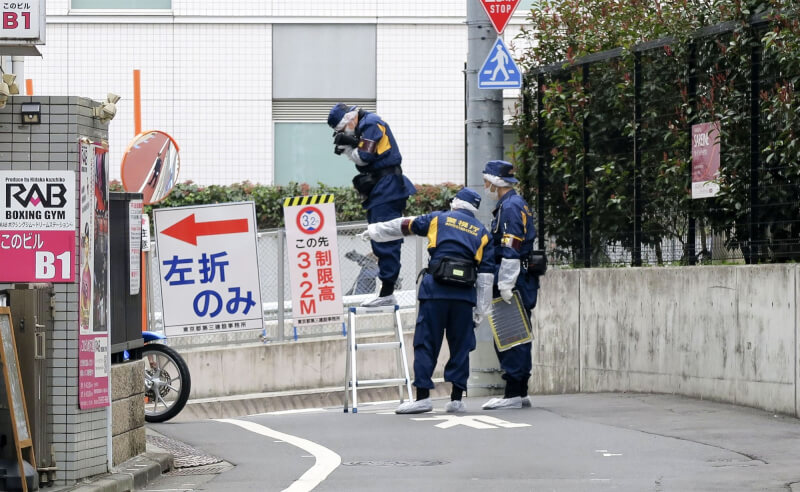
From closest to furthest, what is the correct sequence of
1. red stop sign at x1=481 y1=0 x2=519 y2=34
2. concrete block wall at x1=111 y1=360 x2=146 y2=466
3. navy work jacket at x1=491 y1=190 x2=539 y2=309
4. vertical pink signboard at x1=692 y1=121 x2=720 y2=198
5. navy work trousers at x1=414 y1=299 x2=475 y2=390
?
concrete block wall at x1=111 y1=360 x2=146 y2=466 < navy work trousers at x1=414 y1=299 x2=475 y2=390 < navy work jacket at x1=491 y1=190 x2=539 y2=309 < vertical pink signboard at x1=692 y1=121 x2=720 y2=198 < red stop sign at x1=481 y1=0 x2=519 y2=34

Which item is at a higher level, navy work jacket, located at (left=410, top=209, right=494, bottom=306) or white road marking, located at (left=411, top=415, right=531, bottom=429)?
navy work jacket, located at (left=410, top=209, right=494, bottom=306)

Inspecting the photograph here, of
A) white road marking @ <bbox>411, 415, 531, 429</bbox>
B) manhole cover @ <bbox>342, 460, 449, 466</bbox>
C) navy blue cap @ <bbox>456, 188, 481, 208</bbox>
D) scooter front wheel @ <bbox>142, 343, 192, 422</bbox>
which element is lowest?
white road marking @ <bbox>411, 415, 531, 429</bbox>

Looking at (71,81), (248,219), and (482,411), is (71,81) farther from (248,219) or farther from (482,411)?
(482,411)

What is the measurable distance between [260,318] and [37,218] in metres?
9.22

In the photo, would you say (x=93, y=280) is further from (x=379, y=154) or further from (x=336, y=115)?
(x=336, y=115)

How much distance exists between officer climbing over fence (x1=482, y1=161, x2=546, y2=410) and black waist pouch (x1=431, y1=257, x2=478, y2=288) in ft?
1.52

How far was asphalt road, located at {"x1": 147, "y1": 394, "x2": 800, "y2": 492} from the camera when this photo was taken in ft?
26.8

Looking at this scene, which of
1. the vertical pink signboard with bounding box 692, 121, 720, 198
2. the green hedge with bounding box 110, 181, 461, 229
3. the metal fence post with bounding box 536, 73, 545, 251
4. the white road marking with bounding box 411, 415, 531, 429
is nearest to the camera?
the white road marking with bounding box 411, 415, 531, 429

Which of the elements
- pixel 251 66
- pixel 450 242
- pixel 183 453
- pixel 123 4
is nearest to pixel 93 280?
pixel 183 453

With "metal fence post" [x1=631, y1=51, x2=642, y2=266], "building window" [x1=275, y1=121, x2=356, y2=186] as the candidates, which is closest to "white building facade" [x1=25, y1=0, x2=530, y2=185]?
"building window" [x1=275, y1=121, x2=356, y2=186]

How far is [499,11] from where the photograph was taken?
13836mm

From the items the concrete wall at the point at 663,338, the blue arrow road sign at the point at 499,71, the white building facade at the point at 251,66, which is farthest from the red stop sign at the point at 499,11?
the white building facade at the point at 251,66

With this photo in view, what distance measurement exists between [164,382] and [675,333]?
466 centimetres

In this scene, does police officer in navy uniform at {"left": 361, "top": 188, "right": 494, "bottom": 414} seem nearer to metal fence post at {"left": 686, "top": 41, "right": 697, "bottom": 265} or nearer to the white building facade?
metal fence post at {"left": 686, "top": 41, "right": 697, "bottom": 265}
